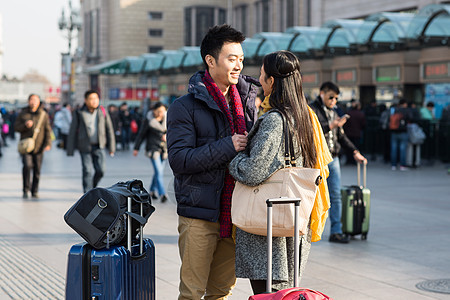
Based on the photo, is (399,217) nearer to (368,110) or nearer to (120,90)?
(368,110)

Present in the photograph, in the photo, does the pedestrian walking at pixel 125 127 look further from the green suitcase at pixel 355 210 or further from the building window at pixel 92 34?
the building window at pixel 92 34

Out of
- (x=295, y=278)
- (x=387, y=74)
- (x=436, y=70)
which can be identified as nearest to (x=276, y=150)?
(x=295, y=278)

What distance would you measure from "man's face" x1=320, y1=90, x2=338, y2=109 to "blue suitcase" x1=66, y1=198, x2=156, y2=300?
4.86 metres

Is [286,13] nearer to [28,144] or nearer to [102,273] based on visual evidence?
[28,144]

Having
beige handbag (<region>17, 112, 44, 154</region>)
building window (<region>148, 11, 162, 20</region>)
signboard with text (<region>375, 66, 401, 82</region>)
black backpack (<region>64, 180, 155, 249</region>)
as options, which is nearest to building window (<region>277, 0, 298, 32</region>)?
signboard with text (<region>375, 66, 401, 82</region>)

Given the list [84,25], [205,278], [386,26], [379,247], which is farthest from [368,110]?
[84,25]

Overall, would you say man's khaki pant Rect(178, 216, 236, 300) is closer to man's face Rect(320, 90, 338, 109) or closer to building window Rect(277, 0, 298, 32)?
man's face Rect(320, 90, 338, 109)

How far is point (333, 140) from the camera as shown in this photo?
333 inches

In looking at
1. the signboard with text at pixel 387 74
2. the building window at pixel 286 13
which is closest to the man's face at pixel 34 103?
the signboard with text at pixel 387 74

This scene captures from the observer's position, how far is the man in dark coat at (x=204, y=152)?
4020 millimetres

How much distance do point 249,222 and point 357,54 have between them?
23.2 m

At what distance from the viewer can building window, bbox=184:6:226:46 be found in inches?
2884

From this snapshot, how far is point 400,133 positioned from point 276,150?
16.1m

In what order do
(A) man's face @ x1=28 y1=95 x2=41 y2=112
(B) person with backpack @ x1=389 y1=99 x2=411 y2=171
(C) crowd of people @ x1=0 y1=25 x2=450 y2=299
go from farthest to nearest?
(B) person with backpack @ x1=389 y1=99 x2=411 y2=171, (A) man's face @ x1=28 y1=95 x2=41 y2=112, (C) crowd of people @ x1=0 y1=25 x2=450 y2=299
